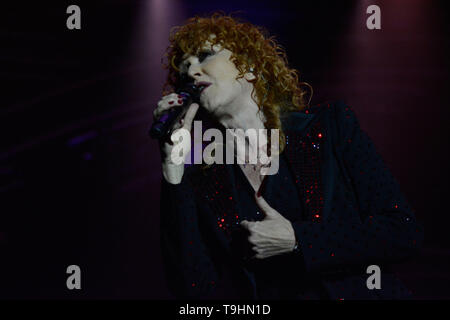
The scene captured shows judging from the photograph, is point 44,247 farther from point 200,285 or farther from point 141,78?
point 200,285

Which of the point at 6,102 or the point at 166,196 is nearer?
the point at 166,196

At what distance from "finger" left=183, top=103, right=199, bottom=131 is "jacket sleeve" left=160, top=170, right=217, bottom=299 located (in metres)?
0.18

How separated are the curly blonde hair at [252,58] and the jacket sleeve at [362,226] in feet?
0.81

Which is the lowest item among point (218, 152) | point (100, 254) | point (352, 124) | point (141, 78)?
point (100, 254)

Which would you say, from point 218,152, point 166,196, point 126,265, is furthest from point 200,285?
point 126,265

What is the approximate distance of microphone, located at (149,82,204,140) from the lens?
1.31 metres

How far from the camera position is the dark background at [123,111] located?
272 cm

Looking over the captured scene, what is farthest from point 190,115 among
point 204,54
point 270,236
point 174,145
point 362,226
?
point 362,226

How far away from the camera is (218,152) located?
1636mm

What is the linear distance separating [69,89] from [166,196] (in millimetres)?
1533

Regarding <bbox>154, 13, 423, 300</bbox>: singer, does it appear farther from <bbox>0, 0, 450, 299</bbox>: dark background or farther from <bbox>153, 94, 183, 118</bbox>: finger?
<bbox>0, 0, 450, 299</bbox>: dark background

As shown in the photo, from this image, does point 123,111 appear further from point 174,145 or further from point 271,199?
point 271,199

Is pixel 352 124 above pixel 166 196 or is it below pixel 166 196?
above

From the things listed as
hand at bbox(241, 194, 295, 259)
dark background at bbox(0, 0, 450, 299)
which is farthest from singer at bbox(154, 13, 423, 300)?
dark background at bbox(0, 0, 450, 299)
